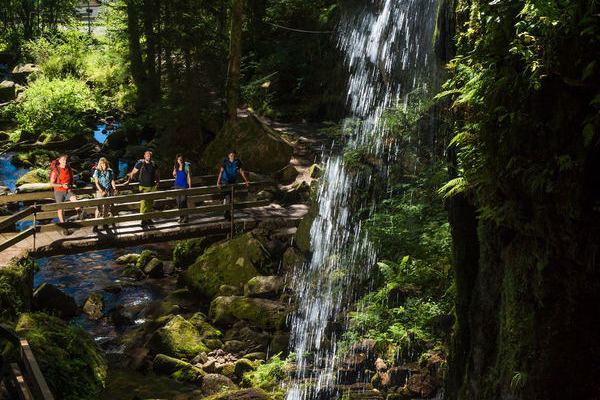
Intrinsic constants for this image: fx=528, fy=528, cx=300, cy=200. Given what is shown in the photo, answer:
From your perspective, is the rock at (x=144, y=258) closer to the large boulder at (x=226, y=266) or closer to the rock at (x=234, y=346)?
the large boulder at (x=226, y=266)

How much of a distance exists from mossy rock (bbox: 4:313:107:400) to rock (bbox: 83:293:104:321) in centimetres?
279

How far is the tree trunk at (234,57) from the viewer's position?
20469 millimetres

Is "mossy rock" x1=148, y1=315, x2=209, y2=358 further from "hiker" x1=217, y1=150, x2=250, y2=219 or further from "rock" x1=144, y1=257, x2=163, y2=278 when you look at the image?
"hiker" x1=217, y1=150, x2=250, y2=219

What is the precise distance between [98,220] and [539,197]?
11172 millimetres

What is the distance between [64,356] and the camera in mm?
8711

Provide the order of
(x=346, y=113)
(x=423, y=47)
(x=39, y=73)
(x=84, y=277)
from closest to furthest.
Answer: (x=84, y=277), (x=423, y=47), (x=346, y=113), (x=39, y=73)

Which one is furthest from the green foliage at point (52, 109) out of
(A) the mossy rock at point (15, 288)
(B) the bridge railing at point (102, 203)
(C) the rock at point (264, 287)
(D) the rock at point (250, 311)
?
(D) the rock at point (250, 311)

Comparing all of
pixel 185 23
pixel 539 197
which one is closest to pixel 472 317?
pixel 539 197

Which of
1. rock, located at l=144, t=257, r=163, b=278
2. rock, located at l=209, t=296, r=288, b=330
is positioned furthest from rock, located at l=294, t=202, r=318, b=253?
rock, located at l=144, t=257, r=163, b=278

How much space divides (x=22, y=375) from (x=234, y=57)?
17201 mm

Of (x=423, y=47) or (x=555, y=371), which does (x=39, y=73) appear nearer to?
(x=423, y=47)

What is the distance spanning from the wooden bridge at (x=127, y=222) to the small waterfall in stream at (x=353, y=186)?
2235mm

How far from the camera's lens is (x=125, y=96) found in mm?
35062

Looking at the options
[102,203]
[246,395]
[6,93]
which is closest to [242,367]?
[246,395]
